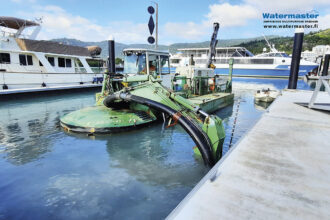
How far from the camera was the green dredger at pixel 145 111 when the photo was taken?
4578 millimetres

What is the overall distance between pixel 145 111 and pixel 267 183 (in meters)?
6.64

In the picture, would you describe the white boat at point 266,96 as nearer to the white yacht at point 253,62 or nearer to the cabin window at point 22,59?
the cabin window at point 22,59

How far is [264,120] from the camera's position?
4.57 m

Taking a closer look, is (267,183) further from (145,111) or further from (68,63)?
(68,63)

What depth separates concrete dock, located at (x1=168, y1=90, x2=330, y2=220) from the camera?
1639 mm

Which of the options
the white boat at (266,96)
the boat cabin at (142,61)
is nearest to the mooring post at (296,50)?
the white boat at (266,96)

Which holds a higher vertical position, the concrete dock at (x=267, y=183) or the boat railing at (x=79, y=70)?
the boat railing at (x=79, y=70)

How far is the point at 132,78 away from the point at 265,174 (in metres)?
5.98

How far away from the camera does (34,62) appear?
1706 centimetres

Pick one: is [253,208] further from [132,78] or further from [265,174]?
[132,78]

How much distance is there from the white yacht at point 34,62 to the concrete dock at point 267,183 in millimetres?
16386

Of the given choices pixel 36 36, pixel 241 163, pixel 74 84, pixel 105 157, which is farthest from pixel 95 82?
pixel 241 163

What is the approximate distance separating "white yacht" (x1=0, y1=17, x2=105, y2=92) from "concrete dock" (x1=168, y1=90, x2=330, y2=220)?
16386 mm

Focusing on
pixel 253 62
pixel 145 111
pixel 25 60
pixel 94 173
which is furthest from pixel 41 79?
pixel 253 62
